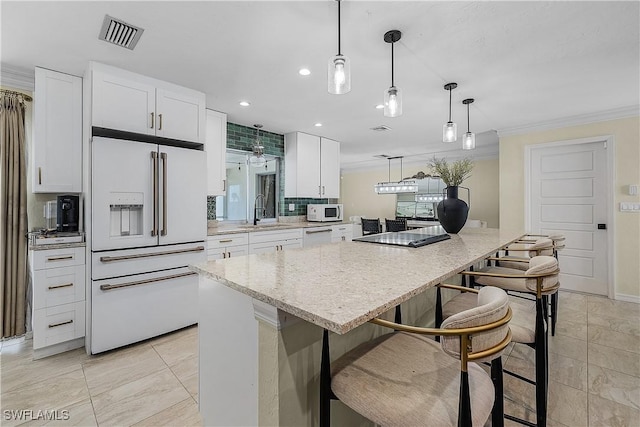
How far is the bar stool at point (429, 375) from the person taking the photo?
77 centimetres

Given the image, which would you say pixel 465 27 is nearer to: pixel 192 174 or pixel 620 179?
pixel 192 174

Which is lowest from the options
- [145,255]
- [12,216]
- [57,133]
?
[145,255]

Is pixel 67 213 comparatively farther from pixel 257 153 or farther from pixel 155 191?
pixel 257 153

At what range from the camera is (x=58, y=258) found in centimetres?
226

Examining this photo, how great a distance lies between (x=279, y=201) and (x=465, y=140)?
285 cm

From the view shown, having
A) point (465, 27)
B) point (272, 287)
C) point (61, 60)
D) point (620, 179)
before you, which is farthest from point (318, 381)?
point (620, 179)

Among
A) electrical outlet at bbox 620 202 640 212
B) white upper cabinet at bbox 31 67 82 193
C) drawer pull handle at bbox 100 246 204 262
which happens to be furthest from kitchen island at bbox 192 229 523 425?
electrical outlet at bbox 620 202 640 212

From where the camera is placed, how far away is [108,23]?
6.14ft

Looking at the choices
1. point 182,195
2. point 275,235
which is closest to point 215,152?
point 182,195

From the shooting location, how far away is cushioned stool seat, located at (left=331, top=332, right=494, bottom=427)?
31.4 inches

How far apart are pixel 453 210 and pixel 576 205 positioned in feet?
8.95

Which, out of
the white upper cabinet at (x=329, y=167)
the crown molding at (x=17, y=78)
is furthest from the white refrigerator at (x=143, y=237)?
the white upper cabinet at (x=329, y=167)

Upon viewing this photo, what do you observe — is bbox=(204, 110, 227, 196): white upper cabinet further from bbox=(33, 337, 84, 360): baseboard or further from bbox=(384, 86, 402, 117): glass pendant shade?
bbox=(384, 86, 402, 117): glass pendant shade

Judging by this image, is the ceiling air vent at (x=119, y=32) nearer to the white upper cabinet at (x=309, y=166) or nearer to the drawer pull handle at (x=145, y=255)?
the drawer pull handle at (x=145, y=255)
